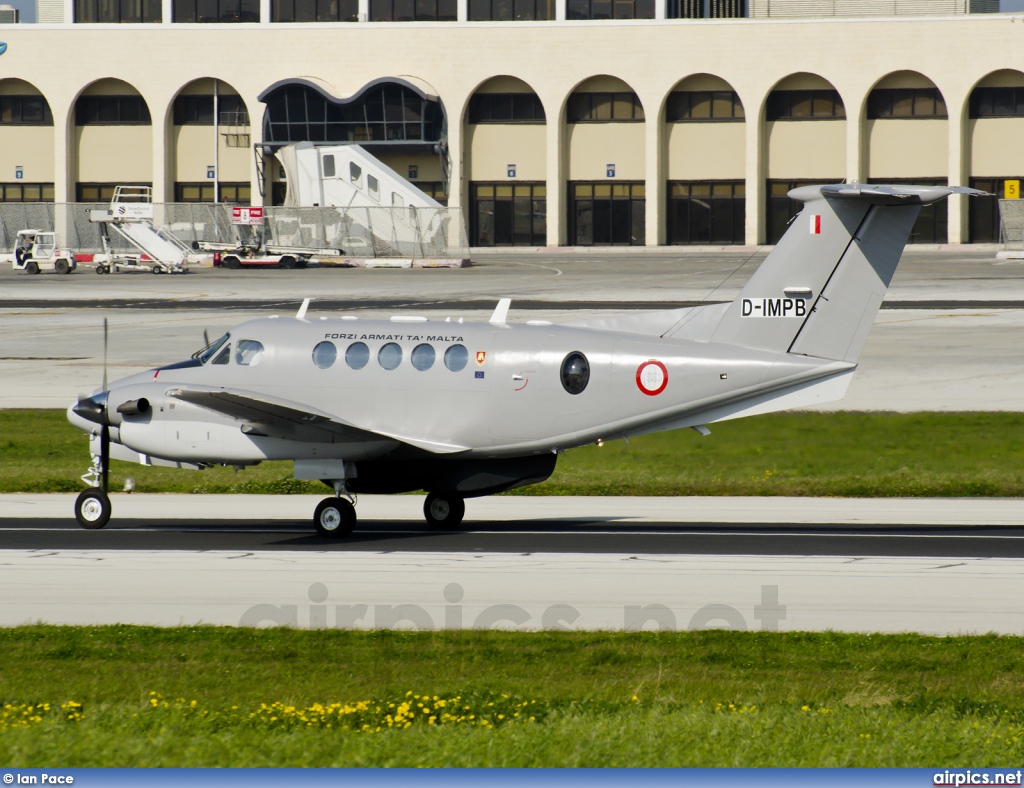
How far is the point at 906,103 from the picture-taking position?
314 feet

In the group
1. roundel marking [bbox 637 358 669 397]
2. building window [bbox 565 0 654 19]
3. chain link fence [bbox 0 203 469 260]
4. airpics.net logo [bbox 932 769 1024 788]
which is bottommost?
airpics.net logo [bbox 932 769 1024 788]

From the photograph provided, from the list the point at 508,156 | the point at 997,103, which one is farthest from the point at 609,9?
the point at 997,103

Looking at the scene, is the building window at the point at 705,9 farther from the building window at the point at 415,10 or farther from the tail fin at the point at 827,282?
the tail fin at the point at 827,282

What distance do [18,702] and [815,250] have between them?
12279 millimetres

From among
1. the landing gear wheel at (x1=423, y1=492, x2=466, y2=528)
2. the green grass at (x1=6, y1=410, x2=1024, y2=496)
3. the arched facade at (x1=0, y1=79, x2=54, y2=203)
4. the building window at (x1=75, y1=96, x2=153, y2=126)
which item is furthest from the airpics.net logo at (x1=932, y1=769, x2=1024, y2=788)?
the arched facade at (x1=0, y1=79, x2=54, y2=203)

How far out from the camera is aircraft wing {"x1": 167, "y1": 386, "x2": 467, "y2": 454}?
18.6 m

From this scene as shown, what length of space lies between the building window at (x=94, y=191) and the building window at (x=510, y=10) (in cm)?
2855

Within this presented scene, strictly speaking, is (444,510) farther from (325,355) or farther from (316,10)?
(316,10)

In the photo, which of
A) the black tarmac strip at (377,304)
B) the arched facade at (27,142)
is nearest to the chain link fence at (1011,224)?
the black tarmac strip at (377,304)

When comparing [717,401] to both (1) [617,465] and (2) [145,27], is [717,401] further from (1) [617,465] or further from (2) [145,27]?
(2) [145,27]

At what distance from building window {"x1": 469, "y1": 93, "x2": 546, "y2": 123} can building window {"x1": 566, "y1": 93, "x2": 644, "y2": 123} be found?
94.9 inches

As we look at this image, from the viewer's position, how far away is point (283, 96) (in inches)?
3935

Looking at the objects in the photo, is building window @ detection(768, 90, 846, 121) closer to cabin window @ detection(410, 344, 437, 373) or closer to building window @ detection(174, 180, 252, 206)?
building window @ detection(174, 180, 252, 206)

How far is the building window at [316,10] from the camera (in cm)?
10294
